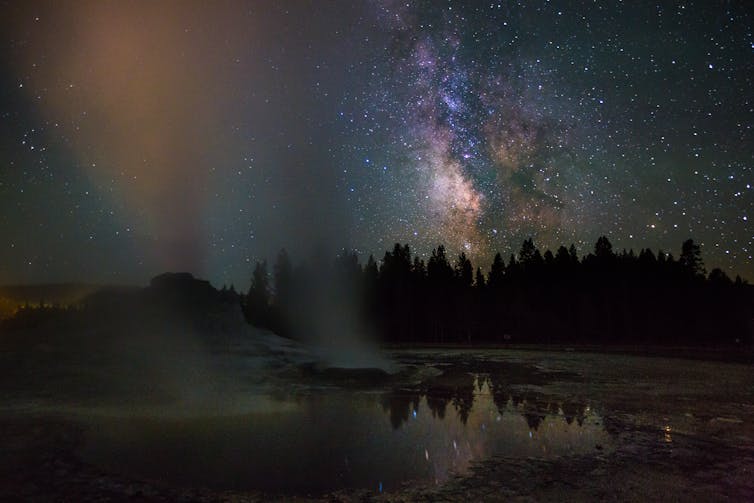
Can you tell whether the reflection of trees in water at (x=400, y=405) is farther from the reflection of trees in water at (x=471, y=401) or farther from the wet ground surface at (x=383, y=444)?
the wet ground surface at (x=383, y=444)

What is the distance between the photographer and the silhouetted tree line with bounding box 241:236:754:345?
82.9 metres

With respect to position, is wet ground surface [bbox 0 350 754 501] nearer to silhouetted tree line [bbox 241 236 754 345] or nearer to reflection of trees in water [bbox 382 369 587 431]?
reflection of trees in water [bbox 382 369 587 431]

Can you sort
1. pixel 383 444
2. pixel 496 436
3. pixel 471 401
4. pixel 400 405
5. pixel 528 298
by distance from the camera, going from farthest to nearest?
pixel 528 298 < pixel 471 401 < pixel 400 405 < pixel 496 436 < pixel 383 444

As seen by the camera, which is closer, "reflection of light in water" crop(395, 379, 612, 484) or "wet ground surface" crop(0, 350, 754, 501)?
"wet ground surface" crop(0, 350, 754, 501)

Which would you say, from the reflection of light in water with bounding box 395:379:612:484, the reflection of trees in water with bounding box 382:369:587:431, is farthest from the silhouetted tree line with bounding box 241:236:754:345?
the reflection of light in water with bounding box 395:379:612:484

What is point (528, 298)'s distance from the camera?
3711 inches

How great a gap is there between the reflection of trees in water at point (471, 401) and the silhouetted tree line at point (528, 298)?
56.2 meters

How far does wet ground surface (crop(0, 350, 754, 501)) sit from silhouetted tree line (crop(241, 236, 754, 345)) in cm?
6117

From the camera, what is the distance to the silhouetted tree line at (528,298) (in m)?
82.9

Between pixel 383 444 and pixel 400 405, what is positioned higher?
pixel 383 444

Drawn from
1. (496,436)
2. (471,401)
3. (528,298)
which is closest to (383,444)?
(496,436)

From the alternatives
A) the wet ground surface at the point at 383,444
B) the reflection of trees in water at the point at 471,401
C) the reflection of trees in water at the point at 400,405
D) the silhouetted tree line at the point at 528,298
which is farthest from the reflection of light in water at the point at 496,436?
the silhouetted tree line at the point at 528,298

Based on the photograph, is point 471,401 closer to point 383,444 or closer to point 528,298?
point 383,444

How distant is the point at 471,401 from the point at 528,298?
246 ft
